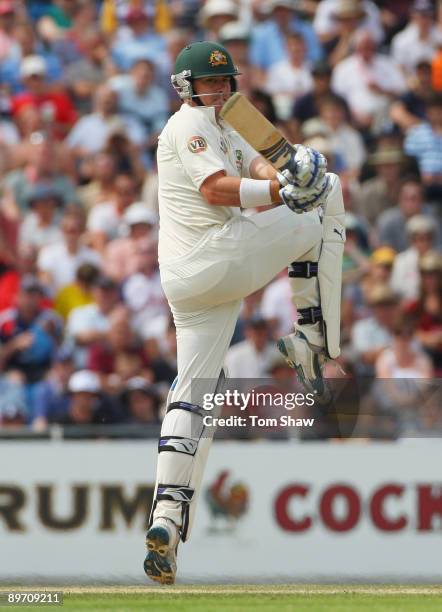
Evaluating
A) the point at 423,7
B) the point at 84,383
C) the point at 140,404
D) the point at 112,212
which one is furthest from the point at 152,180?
the point at 423,7

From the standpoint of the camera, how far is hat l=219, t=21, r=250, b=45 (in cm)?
1526

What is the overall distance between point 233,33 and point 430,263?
3483 mm

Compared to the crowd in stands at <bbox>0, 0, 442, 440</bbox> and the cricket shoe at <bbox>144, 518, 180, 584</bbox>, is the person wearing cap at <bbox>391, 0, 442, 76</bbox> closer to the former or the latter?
the crowd in stands at <bbox>0, 0, 442, 440</bbox>

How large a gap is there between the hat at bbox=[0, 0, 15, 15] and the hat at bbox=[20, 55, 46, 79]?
81 centimetres

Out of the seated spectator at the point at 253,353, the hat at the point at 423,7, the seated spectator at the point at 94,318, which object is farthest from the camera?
the hat at the point at 423,7

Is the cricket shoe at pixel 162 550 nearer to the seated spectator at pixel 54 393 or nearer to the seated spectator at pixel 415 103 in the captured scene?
the seated spectator at pixel 54 393

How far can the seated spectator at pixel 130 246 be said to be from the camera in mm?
13547

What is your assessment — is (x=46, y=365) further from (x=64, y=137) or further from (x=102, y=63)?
(x=102, y=63)

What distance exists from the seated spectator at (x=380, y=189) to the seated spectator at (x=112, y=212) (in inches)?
81.4

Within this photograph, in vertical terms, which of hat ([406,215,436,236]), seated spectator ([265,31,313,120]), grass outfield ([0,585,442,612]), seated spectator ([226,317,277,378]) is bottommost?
grass outfield ([0,585,442,612])

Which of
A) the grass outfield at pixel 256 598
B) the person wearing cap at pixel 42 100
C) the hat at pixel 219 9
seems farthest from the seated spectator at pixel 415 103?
the grass outfield at pixel 256 598

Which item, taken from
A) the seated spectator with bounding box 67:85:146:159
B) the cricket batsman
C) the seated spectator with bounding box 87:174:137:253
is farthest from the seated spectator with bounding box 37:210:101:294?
the cricket batsman

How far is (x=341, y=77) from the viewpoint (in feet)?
50.8

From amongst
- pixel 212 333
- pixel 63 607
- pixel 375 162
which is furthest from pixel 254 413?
pixel 375 162
